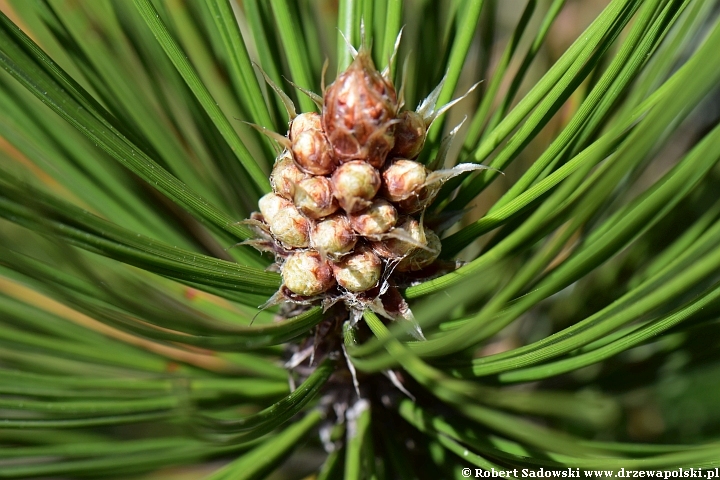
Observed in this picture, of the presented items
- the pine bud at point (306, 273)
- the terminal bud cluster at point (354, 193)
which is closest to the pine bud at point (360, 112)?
the terminal bud cluster at point (354, 193)

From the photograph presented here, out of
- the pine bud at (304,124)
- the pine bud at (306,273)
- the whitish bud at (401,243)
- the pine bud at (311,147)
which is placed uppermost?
the pine bud at (304,124)

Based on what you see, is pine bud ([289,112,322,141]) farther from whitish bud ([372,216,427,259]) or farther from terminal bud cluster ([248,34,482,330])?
whitish bud ([372,216,427,259])

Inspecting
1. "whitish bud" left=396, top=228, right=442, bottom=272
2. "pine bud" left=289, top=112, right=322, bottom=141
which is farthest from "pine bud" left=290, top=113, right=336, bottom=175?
"whitish bud" left=396, top=228, right=442, bottom=272

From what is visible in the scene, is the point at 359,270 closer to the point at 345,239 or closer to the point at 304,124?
the point at 345,239

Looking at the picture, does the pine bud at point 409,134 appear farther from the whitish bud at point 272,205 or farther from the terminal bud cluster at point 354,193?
the whitish bud at point 272,205

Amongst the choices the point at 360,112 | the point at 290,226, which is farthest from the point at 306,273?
the point at 360,112
